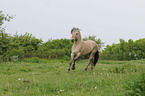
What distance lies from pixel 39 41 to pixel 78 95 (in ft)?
64.1

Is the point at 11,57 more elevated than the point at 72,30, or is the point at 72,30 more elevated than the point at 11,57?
the point at 72,30

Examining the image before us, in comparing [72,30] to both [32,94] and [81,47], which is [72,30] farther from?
[32,94]

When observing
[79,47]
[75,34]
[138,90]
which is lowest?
[138,90]

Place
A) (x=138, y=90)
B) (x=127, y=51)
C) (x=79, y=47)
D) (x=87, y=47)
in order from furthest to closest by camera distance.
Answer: (x=127, y=51) < (x=87, y=47) < (x=79, y=47) < (x=138, y=90)

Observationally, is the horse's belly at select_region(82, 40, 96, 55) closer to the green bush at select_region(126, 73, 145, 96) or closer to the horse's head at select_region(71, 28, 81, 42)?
the horse's head at select_region(71, 28, 81, 42)

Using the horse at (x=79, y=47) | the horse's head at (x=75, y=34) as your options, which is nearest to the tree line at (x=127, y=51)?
the horse at (x=79, y=47)

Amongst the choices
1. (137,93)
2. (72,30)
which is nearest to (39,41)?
(72,30)

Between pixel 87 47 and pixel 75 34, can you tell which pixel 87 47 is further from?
pixel 75 34

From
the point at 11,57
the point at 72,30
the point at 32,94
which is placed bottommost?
the point at 32,94

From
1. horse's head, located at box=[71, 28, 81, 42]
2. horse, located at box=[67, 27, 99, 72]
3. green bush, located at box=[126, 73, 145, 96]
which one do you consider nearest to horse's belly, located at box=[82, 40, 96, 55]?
horse, located at box=[67, 27, 99, 72]

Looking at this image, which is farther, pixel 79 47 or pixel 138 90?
pixel 79 47

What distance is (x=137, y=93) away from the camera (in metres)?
3.60

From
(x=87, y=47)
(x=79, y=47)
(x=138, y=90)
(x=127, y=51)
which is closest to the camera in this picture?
(x=138, y=90)

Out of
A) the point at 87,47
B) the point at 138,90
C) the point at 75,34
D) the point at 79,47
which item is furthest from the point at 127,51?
the point at 138,90
